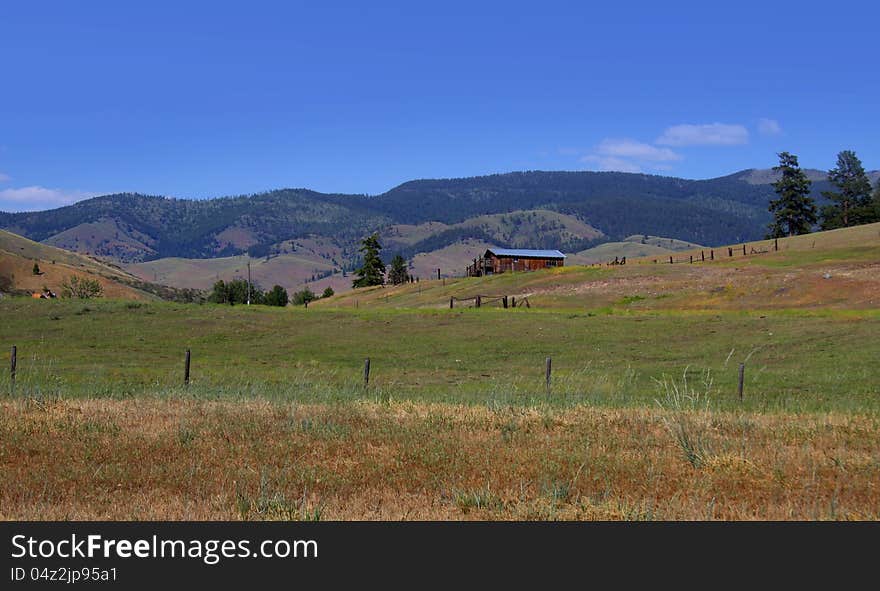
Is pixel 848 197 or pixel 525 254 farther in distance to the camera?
pixel 848 197

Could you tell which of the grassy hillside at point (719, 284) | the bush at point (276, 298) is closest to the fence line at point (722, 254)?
the grassy hillside at point (719, 284)

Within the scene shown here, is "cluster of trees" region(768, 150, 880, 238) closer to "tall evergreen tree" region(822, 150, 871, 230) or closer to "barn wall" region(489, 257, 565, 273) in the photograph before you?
"tall evergreen tree" region(822, 150, 871, 230)

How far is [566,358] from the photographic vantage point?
4431 centimetres

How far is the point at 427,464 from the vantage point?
1317 centimetres

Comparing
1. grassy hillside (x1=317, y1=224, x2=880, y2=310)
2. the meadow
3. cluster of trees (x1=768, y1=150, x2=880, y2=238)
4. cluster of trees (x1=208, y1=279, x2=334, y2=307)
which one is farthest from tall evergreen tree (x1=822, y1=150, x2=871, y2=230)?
the meadow

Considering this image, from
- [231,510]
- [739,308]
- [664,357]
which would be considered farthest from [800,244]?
[231,510]

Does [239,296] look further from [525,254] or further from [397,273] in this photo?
[525,254]

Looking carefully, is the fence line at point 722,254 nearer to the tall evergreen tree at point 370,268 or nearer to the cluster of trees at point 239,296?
the tall evergreen tree at point 370,268

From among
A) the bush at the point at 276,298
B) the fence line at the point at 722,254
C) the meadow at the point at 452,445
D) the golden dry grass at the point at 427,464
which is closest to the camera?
the golden dry grass at the point at 427,464

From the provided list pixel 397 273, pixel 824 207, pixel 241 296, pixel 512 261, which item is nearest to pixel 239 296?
pixel 241 296

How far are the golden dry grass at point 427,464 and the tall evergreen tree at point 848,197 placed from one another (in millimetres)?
154863

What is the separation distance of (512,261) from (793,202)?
49566 mm

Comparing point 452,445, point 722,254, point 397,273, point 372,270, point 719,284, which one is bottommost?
Answer: point 452,445

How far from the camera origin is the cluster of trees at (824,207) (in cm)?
14550
